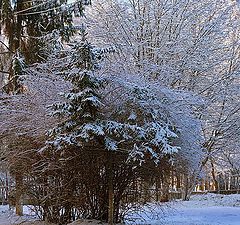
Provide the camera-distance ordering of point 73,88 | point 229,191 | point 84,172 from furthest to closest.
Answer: point 229,191, point 84,172, point 73,88

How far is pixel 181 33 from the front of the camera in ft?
40.9

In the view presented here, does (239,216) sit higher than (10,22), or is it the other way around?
(10,22)

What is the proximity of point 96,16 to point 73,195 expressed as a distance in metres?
6.48

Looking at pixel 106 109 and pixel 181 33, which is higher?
pixel 181 33

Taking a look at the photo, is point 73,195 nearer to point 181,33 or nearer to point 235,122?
point 181,33

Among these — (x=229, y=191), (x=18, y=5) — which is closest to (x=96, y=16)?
(x=18, y=5)

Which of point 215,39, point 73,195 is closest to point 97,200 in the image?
point 73,195

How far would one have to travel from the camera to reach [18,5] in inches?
458

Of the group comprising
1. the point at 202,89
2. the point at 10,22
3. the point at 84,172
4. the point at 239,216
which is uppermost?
the point at 10,22

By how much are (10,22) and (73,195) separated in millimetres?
5613

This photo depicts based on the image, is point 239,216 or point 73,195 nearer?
point 73,195

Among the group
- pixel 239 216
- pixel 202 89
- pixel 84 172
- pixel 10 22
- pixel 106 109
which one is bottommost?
pixel 239 216

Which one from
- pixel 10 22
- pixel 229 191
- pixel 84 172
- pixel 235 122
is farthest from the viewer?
pixel 229 191

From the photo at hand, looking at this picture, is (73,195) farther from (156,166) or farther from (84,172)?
(156,166)
